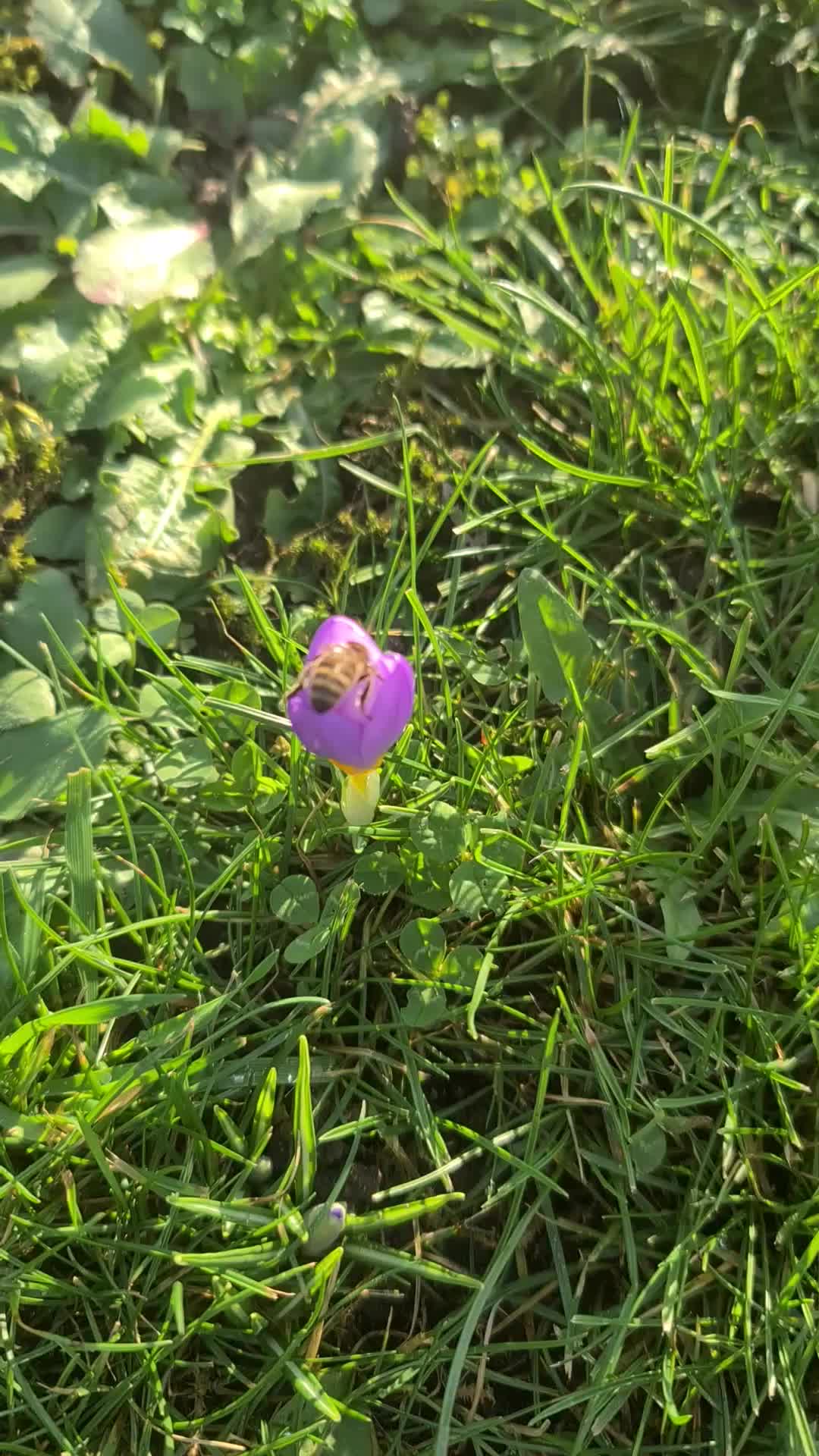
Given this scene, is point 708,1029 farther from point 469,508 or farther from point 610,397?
point 610,397

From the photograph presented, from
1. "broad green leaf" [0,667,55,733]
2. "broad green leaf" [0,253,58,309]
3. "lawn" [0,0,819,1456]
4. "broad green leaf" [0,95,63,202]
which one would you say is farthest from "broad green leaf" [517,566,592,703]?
"broad green leaf" [0,95,63,202]

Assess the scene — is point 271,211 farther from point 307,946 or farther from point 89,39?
point 307,946

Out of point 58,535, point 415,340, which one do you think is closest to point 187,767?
point 58,535

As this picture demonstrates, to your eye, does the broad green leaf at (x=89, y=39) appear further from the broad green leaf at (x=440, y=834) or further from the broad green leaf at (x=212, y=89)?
the broad green leaf at (x=440, y=834)

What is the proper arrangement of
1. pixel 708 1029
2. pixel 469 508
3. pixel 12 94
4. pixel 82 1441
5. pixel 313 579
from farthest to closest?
pixel 12 94
pixel 313 579
pixel 469 508
pixel 708 1029
pixel 82 1441

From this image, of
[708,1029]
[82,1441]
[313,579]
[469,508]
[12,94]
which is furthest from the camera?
[12,94]

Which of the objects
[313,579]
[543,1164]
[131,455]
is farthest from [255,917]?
[131,455]

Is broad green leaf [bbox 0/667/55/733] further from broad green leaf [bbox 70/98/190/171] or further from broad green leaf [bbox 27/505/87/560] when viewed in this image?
broad green leaf [bbox 70/98/190/171]
